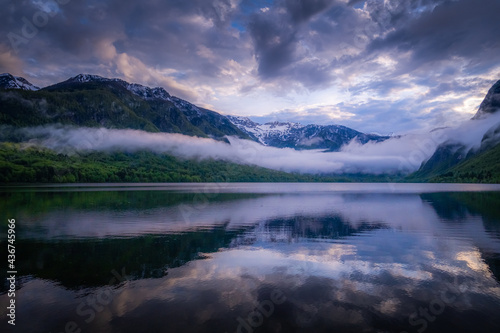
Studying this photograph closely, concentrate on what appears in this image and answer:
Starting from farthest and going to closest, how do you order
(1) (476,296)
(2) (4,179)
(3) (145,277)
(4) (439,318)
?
(2) (4,179) < (3) (145,277) < (1) (476,296) < (4) (439,318)

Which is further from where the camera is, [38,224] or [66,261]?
[38,224]

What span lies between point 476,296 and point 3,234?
159ft

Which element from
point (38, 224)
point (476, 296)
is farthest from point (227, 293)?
point (38, 224)

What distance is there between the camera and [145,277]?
20938 millimetres

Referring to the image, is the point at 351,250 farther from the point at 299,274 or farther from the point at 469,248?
the point at 469,248

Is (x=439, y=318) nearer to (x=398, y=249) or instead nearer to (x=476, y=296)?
(x=476, y=296)

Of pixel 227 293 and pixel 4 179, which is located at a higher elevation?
pixel 4 179

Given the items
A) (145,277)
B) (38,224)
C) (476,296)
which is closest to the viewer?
(476,296)

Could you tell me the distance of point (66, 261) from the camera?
24406 mm

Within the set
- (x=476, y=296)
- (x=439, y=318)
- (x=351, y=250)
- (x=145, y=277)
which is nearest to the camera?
(x=439, y=318)

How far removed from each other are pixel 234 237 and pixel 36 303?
72.9ft

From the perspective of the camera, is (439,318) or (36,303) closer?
(439,318)

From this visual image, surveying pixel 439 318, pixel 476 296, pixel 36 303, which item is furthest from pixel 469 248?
pixel 36 303

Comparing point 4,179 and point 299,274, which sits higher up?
point 4,179
